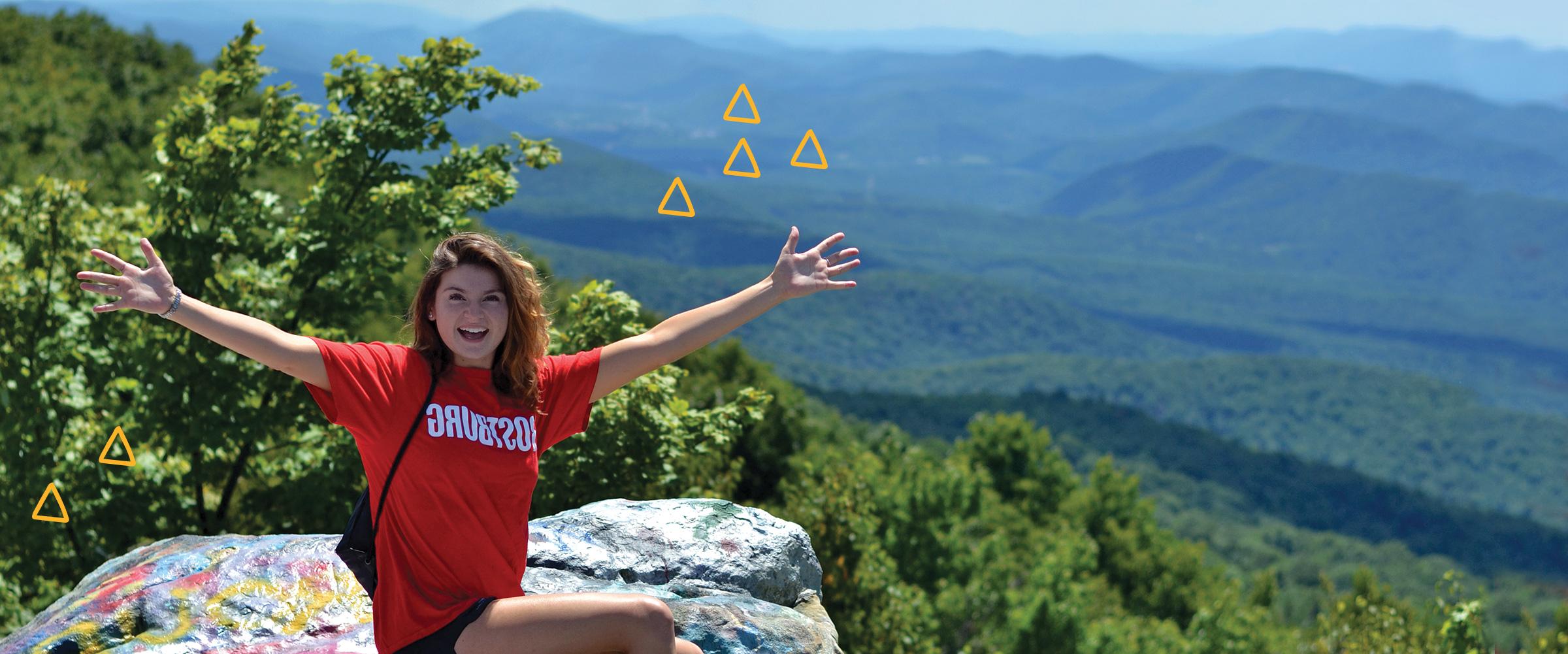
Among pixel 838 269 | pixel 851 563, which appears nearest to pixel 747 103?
pixel 838 269

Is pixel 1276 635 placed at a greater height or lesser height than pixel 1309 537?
greater

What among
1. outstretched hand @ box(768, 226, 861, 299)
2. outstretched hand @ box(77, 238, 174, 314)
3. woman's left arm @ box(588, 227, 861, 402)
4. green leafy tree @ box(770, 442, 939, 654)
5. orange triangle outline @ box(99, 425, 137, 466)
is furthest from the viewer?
green leafy tree @ box(770, 442, 939, 654)

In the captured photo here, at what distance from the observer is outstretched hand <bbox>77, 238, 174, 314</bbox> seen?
476cm

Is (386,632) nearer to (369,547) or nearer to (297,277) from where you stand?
(369,547)

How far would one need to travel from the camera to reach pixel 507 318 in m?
5.00

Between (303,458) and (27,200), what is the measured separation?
4406 millimetres

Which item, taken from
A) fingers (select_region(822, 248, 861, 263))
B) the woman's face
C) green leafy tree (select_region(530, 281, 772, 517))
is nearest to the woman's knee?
the woman's face

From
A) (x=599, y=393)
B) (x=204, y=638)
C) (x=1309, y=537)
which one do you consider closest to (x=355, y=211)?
(x=204, y=638)

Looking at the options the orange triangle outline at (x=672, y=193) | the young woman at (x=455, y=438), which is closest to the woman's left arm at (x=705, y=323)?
the young woman at (x=455, y=438)

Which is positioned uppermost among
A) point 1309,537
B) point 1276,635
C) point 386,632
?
point 386,632

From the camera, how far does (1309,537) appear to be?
16462 cm

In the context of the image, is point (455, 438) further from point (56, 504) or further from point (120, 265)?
point (56, 504)

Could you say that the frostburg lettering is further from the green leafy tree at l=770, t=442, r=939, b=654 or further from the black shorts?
the green leafy tree at l=770, t=442, r=939, b=654

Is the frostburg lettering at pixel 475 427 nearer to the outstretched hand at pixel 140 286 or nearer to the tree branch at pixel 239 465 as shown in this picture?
the outstretched hand at pixel 140 286
